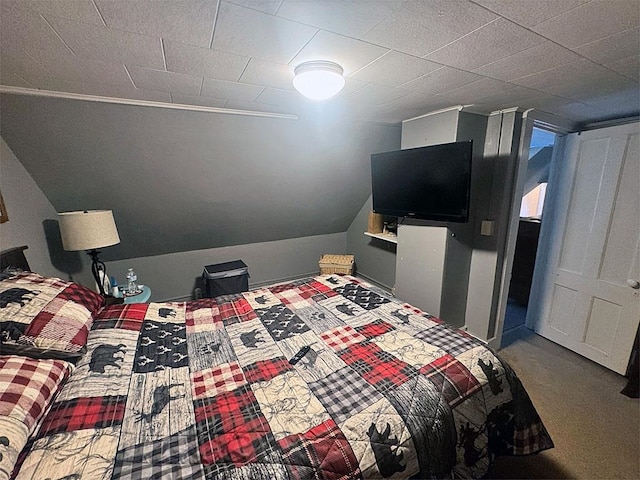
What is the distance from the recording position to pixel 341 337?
5.15 feet

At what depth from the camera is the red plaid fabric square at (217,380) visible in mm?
1179

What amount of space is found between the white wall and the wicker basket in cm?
277

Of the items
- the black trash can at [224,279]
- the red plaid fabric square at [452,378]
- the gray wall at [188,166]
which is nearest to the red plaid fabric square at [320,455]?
the red plaid fabric square at [452,378]

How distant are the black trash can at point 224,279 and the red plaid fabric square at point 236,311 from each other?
130cm

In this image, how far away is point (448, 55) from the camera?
49.1 inches

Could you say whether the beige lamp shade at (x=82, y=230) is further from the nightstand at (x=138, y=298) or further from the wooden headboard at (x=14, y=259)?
the nightstand at (x=138, y=298)

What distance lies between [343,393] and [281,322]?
0.69 meters

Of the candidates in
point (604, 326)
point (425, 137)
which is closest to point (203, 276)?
point (425, 137)

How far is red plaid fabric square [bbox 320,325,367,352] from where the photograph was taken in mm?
1497

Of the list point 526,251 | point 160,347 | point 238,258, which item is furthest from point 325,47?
point 526,251

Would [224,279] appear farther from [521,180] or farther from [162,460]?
[521,180]

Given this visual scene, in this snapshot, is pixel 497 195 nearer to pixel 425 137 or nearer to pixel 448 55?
pixel 425 137

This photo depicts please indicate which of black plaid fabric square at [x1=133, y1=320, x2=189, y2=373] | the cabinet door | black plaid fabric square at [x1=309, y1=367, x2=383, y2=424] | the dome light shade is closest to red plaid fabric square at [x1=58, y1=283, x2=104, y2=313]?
black plaid fabric square at [x1=133, y1=320, x2=189, y2=373]

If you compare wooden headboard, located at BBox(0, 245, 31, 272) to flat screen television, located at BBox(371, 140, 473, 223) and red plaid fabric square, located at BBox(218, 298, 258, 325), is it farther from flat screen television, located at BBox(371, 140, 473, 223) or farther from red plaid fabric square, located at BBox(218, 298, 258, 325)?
flat screen television, located at BBox(371, 140, 473, 223)
